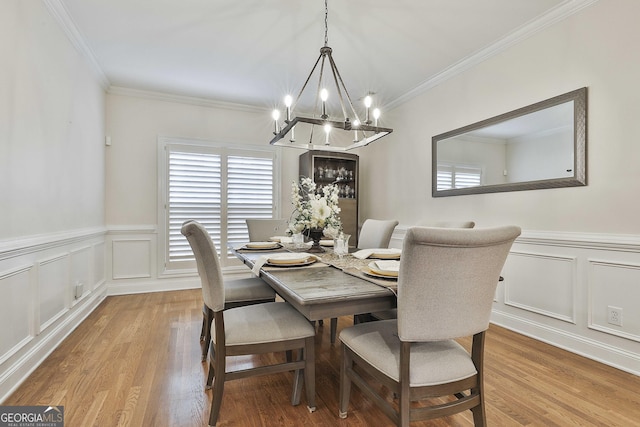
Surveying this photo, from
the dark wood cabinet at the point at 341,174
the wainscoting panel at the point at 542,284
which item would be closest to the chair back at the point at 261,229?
the dark wood cabinet at the point at 341,174

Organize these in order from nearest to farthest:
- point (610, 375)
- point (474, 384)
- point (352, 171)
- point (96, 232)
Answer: point (474, 384) → point (610, 375) → point (96, 232) → point (352, 171)

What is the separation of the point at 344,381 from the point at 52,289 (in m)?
2.36

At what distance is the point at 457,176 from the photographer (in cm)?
344

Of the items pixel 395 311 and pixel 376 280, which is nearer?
pixel 376 280

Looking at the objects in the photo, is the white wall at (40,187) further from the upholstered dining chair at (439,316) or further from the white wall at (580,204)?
the white wall at (580,204)

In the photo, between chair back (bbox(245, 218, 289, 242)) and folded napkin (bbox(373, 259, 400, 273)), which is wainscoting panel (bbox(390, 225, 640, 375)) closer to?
folded napkin (bbox(373, 259, 400, 273))

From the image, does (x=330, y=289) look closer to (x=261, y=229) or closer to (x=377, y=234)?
(x=377, y=234)

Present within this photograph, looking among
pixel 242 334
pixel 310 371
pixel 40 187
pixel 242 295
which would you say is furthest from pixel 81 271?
pixel 310 371

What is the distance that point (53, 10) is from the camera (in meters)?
2.38

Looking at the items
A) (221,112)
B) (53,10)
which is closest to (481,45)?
(221,112)

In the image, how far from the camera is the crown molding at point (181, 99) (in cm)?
399

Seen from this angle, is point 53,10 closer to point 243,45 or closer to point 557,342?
point 243,45

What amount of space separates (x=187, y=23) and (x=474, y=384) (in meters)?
3.23

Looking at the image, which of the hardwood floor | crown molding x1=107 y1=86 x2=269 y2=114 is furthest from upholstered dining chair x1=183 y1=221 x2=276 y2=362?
crown molding x1=107 y1=86 x2=269 y2=114
